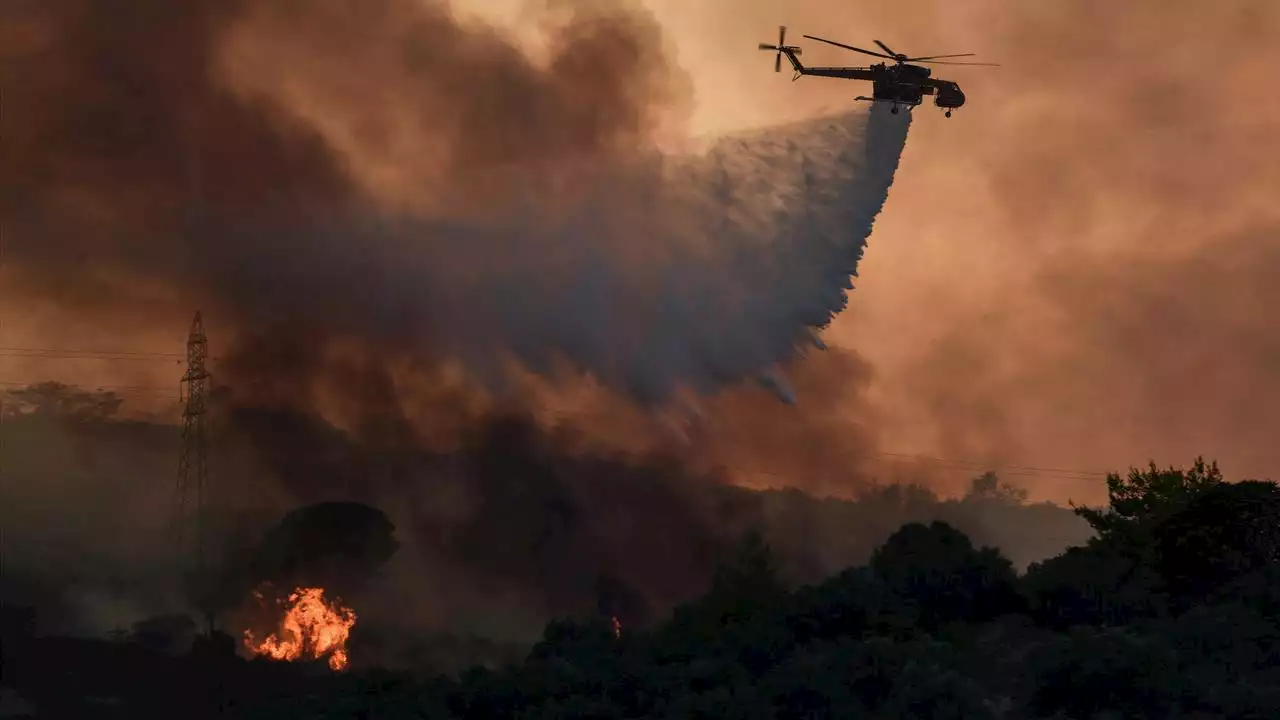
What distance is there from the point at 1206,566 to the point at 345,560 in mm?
140044

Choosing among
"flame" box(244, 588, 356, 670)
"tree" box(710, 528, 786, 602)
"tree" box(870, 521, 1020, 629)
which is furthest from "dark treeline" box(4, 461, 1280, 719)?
"flame" box(244, 588, 356, 670)

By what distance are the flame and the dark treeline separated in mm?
101885

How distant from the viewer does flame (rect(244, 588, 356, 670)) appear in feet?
581

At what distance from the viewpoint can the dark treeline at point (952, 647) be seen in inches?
2004

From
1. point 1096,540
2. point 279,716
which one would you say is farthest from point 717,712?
point 1096,540

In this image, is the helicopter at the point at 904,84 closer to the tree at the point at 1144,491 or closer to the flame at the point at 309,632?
the tree at the point at 1144,491

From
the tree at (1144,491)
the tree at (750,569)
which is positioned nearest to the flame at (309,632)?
the tree at (750,569)

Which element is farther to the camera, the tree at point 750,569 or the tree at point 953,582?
the tree at point 750,569

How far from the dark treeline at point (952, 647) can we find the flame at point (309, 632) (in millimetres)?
101885

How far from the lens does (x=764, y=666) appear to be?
6062 centimetres

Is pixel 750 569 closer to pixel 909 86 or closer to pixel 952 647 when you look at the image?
pixel 909 86

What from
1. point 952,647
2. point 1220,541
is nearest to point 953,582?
point 952,647

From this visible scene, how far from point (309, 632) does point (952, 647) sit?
140565 millimetres

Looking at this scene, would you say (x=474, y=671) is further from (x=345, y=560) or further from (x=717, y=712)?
(x=345, y=560)
